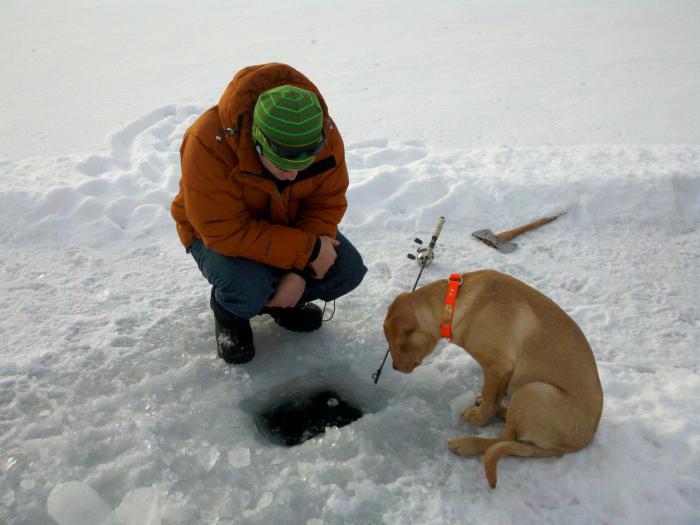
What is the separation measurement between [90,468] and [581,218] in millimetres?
3394

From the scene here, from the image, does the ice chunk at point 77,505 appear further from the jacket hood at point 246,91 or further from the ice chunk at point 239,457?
the jacket hood at point 246,91

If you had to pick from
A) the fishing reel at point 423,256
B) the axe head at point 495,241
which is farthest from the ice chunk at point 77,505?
the axe head at point 495,241

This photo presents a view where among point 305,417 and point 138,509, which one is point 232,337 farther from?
point 138,509

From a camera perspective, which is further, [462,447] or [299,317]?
[299,317]

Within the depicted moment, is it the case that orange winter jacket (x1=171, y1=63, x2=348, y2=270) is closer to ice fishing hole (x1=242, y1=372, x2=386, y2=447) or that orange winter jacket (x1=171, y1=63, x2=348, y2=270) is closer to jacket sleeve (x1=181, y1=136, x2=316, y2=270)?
jacket sleeve (x1=181, y1=136, x2=316, y2=270)

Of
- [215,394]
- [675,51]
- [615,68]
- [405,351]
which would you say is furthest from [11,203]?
[675,51]

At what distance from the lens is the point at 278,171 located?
7.38ft

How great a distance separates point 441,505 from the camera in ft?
6.45

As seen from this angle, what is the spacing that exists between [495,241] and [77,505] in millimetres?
2749

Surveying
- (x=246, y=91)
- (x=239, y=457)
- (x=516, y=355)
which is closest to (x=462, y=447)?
(x=516, y=355)

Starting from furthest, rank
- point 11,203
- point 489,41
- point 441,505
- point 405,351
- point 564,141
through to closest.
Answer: point 489,41
point 564,141
point 11,203
point 405,351
point 441,505

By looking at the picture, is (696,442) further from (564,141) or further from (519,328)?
(564,141)

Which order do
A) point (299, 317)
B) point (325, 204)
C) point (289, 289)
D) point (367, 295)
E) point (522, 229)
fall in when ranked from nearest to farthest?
1. point (289, 289)
2. point (325, 204)
3. point (299, 317)
4. point (367, 295)
5. point (522, 229)

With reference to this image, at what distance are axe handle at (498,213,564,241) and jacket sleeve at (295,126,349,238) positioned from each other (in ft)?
4.75
